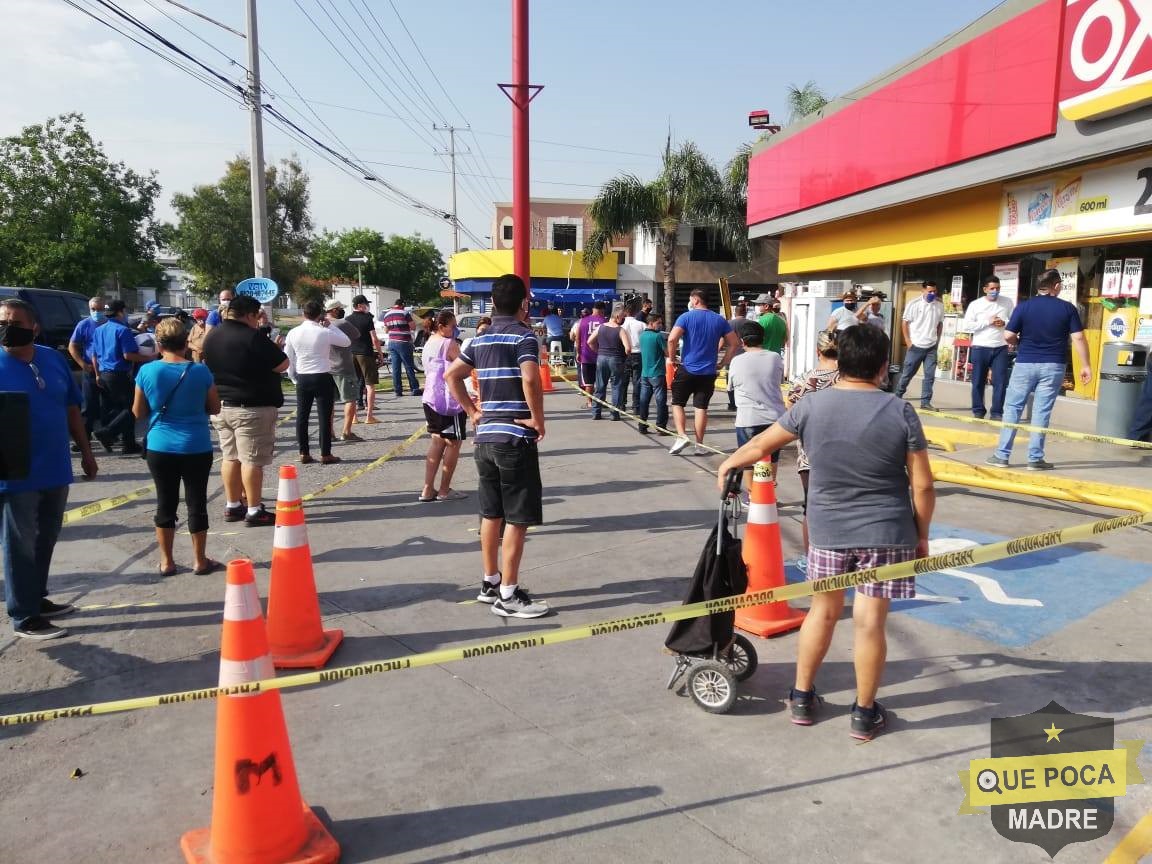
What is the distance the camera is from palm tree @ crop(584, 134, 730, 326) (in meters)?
32.4

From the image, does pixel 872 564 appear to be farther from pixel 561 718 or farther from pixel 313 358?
pixel 313 358

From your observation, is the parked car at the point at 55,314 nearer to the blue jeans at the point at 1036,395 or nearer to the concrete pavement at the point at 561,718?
the concrete pavement at the point at 561,718

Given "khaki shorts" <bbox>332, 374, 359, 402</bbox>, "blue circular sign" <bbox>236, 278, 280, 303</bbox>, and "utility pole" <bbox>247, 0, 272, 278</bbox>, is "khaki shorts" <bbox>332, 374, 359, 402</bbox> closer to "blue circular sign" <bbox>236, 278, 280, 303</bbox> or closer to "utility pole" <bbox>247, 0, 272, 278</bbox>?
Result: "blue circular sign" <bbox>236, 278, 280, 303</bbox>

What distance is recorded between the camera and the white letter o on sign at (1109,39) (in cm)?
954

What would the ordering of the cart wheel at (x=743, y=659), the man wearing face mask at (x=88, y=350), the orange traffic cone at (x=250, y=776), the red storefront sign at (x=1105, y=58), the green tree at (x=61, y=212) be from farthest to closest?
the green tree at (x=61, y=212)
the man wearing face mask at (x=88, y=350)
the red storefront sign at (x=1105, y=58)
the cart wheel at (x=743, y=659)
the orange traffic cone at (x=250, y=776)

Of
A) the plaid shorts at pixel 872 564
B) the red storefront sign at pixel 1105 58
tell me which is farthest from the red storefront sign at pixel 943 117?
the plaid shorts at pixel 872 564

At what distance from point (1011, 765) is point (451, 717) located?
233cm

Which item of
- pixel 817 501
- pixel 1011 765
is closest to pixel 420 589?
pixel 817 501

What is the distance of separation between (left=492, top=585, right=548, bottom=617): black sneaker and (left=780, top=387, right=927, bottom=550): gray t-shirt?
197 centimetres

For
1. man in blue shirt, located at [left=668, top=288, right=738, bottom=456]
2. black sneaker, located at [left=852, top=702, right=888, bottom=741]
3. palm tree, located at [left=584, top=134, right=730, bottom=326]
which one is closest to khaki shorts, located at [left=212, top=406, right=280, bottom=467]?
man in blue shirt, located at [left=668, top=288, right=738, bottom=456]

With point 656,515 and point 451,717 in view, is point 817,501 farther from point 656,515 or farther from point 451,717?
point 656,515

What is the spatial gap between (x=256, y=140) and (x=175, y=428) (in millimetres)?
14991

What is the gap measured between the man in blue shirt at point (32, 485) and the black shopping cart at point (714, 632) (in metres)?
3.53

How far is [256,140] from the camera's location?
715 inches
